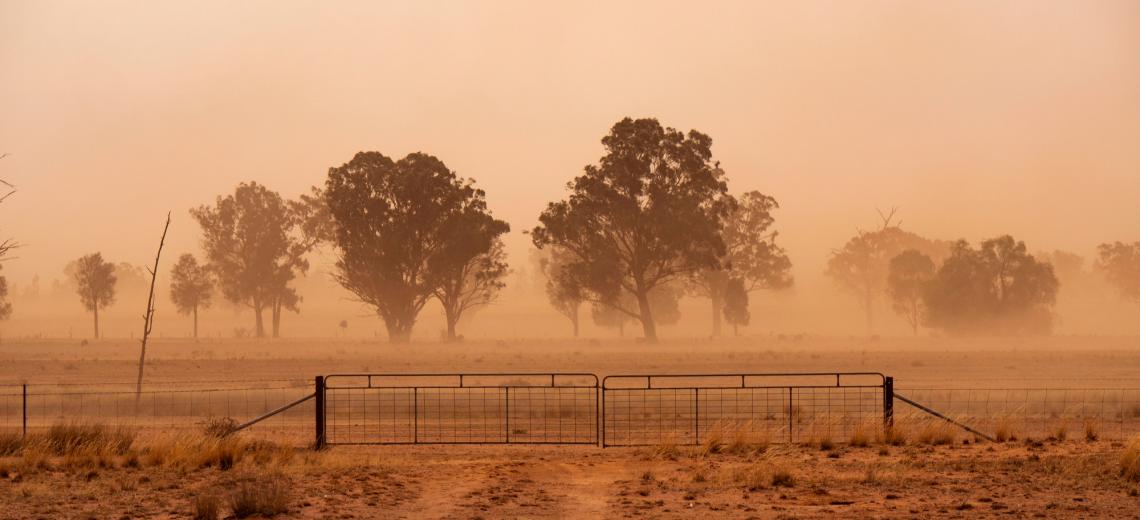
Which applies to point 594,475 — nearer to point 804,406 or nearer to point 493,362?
point 804,406

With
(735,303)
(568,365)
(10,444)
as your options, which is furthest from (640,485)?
(735,303)

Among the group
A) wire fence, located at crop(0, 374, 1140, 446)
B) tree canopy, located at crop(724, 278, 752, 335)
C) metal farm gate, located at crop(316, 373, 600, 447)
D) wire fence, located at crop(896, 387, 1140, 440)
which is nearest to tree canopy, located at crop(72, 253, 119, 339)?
tree canopy, located at crop(724, 278, 752, 335)

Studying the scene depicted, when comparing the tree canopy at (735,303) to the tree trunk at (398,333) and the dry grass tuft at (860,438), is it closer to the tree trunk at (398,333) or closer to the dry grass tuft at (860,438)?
the tree trunk at (398,333)

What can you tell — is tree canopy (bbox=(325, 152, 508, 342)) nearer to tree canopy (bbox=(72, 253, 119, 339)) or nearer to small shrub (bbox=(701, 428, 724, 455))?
A: tree canopy (bbox=(72, 253, 119, 339))

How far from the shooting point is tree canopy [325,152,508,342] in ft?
257

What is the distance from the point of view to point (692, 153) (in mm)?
80062

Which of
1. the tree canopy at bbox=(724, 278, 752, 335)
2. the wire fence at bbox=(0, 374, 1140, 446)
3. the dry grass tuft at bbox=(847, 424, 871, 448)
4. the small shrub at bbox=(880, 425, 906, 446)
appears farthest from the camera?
the tree canopy at bbox=(724, 278, 752, 335)

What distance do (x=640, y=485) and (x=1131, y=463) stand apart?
22.7ft

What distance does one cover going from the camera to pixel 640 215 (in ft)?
258

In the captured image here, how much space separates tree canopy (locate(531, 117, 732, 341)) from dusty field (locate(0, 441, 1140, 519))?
5855cm

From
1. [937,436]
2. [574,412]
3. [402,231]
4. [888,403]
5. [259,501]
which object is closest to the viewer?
[259,501]

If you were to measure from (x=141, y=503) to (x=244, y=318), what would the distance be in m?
183

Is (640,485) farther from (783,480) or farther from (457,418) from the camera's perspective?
(457,418)

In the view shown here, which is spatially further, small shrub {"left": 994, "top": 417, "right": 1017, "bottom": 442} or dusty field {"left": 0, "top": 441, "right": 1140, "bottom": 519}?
small shrub {"left": 994, "top": 417, "right": 1017, "bottom": 442}
